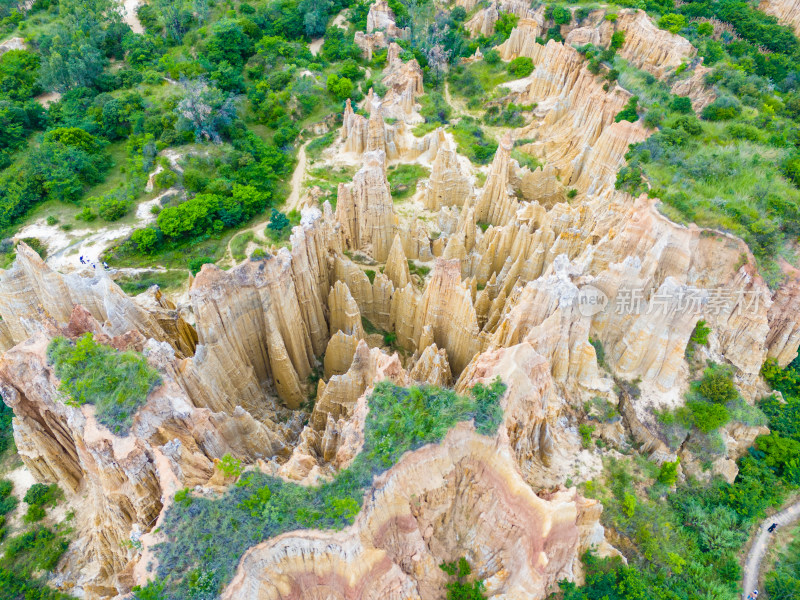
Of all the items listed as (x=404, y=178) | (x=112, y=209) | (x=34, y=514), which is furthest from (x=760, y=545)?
(x=112, y=209)

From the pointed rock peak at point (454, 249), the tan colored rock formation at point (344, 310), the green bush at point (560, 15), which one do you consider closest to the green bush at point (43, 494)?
the tan colored rock formation at point (344, 310)

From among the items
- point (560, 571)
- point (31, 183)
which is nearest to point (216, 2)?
point (31, 183)

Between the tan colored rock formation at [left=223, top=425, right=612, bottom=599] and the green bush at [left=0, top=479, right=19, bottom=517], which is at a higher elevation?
the tan colored rock formation at [left=223, top=425, right=612, bottom=599]

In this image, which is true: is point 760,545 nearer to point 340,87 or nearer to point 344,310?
point 344,310

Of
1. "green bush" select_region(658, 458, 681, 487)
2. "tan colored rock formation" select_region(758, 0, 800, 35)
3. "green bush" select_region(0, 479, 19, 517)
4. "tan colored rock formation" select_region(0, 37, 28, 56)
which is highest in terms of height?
"tan colored rock formation" select_region(758, 0, 800, 35)

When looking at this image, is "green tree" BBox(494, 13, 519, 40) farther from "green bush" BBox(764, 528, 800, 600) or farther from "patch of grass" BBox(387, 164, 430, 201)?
"green bush" BBox(764, 528, 800, 600)

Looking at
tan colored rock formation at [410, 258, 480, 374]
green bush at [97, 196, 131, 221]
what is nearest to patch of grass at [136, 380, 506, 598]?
tan colored rock formation at [410, 258, 480, 374]

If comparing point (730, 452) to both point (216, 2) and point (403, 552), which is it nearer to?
point (403, 552)
